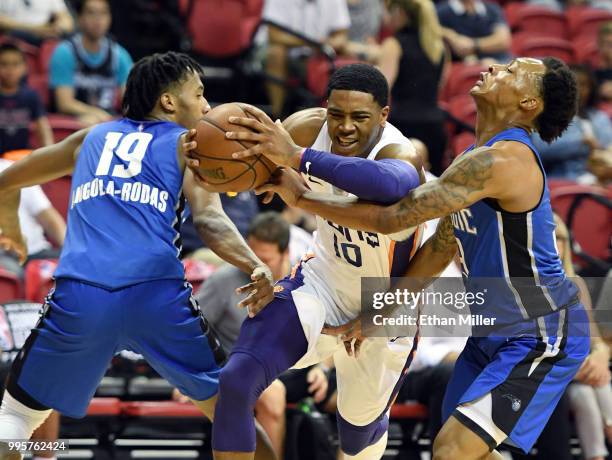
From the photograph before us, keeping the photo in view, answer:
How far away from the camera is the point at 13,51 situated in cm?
778

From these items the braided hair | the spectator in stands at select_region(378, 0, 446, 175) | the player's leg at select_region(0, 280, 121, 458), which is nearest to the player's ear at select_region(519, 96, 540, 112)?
the braided hair

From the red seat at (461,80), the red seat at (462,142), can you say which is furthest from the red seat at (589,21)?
the red seat at (462,142)

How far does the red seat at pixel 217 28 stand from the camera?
9.40 m

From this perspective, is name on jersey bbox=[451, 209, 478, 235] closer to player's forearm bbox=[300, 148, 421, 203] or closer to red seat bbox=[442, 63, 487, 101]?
player's forearm bbox=[300, 148, 421, 203]

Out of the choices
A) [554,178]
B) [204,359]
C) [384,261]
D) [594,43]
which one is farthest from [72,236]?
[594,43]

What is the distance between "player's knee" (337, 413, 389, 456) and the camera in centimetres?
502

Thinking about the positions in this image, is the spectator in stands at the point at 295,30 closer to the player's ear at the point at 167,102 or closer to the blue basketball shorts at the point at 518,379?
the player's ear at the point at 167,102

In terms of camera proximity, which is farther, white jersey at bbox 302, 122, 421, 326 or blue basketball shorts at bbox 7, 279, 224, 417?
white jersey at bbox 302, 122, 421, 326

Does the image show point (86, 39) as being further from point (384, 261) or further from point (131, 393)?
point (384, 261)

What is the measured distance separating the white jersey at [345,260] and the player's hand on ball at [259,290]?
33 centimetres

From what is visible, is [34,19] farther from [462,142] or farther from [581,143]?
[581,143]

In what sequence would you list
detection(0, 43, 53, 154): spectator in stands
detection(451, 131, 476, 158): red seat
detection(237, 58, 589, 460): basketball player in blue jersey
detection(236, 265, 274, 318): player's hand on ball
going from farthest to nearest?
detection(451, 131, 476, 158): red seat < detection(0, 43, 53, 154): spectator in stands < detection(236, 265, 274, 318): player's hand on ball < detection(237, 58, 589, 460): basketball player in blue jersey

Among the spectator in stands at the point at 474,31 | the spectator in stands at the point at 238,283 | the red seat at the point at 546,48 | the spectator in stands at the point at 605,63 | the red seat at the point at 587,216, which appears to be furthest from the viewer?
the red seat at the point at 546,48

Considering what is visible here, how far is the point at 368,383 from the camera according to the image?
16.0 feet
